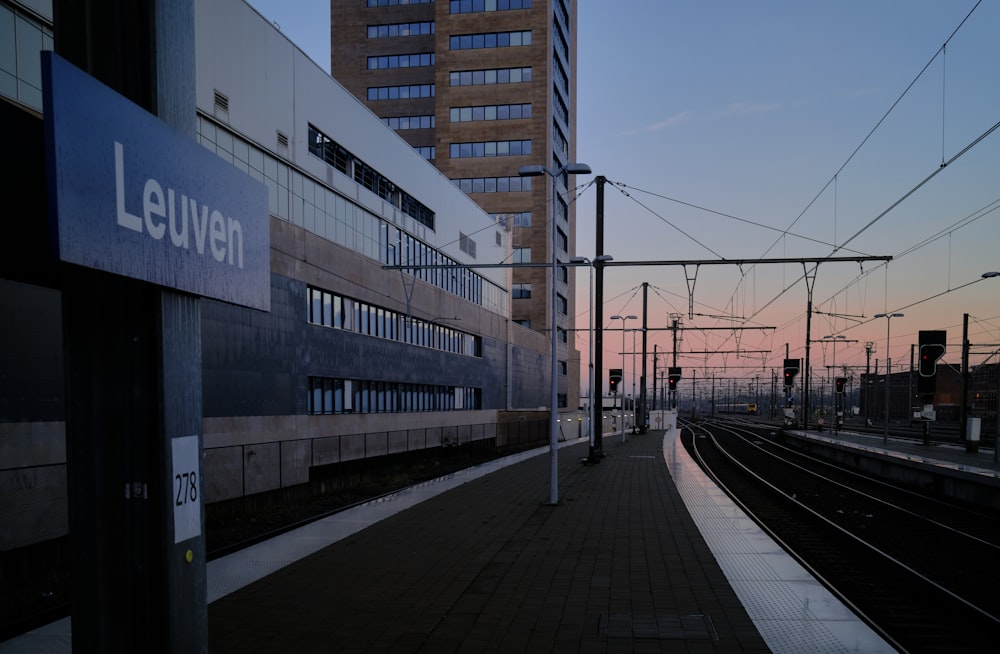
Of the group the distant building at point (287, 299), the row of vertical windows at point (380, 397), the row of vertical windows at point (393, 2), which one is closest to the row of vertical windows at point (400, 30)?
the row of vertical windows at point (393, 2)

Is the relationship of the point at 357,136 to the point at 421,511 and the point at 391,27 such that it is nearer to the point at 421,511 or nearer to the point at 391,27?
the point at 421,511

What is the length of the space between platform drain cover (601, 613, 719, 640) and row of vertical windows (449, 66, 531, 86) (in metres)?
69.4

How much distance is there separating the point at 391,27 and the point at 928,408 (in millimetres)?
63120

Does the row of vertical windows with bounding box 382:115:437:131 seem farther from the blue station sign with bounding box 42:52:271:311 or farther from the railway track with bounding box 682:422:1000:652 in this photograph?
the blue station sign with bounding box 42:52:271:311

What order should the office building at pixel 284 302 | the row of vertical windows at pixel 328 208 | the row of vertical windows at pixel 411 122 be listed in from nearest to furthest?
the office building at pixel 284 302, the row of vertical windows at pixel 328 208, the row of vertical windows at pixel 411 122

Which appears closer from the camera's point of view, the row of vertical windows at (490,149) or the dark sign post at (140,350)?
the dark sign post at (140,350)

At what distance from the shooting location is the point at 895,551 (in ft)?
45.0

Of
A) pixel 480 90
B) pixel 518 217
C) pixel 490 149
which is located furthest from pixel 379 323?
pixel 480 90

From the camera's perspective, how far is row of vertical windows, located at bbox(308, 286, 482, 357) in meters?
30.5

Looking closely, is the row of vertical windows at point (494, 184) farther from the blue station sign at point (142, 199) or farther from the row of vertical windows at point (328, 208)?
the blue station sign at point (142, 199)

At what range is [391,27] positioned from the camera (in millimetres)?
77625

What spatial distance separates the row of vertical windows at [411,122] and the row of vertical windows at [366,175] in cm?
3507

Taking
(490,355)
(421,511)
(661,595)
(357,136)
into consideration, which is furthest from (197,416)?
(490,355)

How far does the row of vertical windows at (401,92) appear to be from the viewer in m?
77.4
